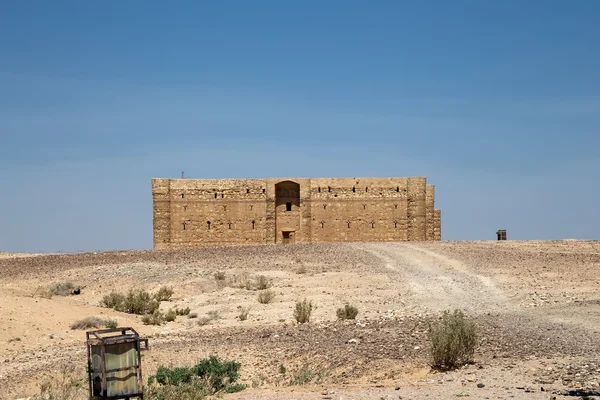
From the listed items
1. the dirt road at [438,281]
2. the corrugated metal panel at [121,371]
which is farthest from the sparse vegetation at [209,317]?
the corrugated metal panel at [121,371]

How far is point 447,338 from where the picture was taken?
11.4 metres

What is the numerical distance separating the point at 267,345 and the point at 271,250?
1890cm

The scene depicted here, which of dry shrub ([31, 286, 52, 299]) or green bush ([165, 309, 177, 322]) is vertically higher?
dry shrub ([31, 286, 52, 299])

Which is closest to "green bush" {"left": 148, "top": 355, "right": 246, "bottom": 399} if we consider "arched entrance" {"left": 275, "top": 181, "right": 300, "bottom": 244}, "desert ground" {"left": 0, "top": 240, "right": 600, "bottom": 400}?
"desert ground" {"left": 0, "top": 240, "right": 600, "bottom": 400}

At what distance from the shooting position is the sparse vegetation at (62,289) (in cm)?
2497

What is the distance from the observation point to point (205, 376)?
11922 mm

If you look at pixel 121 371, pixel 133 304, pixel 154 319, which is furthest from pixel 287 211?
pixel 121 371

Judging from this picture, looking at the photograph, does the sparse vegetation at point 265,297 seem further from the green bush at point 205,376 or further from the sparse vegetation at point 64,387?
the green bush at point 205,376

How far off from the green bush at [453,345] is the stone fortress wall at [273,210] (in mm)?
29921

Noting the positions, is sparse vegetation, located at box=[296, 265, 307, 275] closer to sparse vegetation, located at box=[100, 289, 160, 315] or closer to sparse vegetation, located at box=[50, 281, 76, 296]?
sparse vegetation, located at box=[100, 289, 160, 315]

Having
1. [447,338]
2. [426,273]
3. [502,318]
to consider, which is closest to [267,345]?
[447,338]

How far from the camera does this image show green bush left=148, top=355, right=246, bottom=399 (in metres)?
11.5

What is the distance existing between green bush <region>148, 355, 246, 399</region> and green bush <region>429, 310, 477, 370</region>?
3.17 m

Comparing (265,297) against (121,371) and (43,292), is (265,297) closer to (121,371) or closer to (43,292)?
(43,292)
